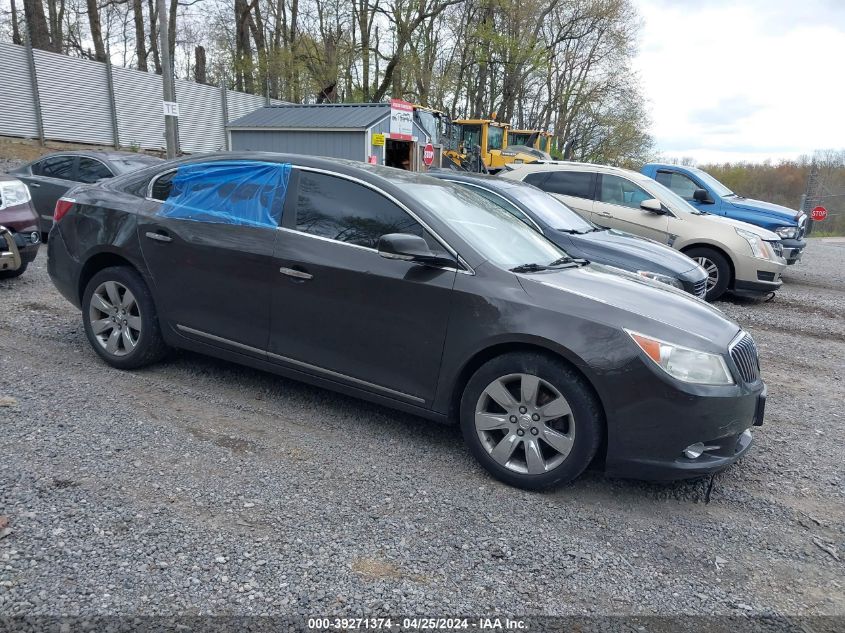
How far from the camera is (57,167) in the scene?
9.54 m

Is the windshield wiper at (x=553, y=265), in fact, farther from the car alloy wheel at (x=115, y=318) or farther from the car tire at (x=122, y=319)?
the car alloy wheel at (x=115, y=318)

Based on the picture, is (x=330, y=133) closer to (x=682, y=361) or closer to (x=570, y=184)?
(x=570, y=184)

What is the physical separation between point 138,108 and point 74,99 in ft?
8.94

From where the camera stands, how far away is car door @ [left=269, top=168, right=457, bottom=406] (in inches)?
139

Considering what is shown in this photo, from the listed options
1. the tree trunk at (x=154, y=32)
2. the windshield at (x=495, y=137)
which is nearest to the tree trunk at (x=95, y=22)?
the tree trunk at (x=154, y=32)

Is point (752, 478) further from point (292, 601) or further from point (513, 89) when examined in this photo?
point (513, 89)

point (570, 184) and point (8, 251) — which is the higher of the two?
point (570, 184)

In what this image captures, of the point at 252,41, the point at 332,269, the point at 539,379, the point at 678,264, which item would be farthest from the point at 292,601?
the point at 252,41

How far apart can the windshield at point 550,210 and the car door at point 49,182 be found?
662cm

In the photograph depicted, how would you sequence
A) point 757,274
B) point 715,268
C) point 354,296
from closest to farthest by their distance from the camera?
point 354,296
point 757,274
point 715,268

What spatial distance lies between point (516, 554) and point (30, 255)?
6.61m

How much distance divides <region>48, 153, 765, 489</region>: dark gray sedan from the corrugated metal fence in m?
15.2

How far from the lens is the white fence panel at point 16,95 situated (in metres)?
16.2

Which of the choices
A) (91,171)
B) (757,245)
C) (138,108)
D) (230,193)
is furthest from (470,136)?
(230,193)
